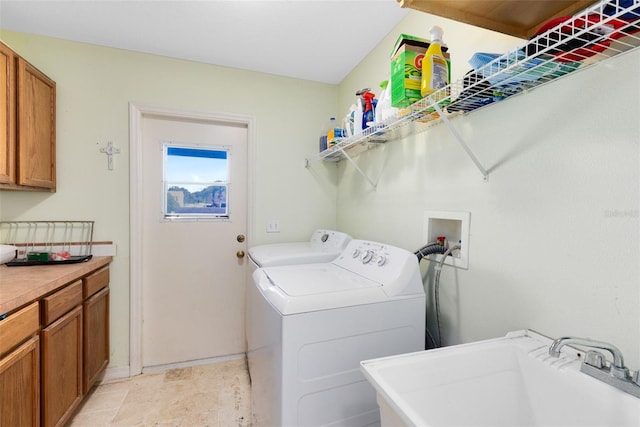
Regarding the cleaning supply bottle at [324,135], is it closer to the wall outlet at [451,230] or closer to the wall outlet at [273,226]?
the wall outlet at [273,226]

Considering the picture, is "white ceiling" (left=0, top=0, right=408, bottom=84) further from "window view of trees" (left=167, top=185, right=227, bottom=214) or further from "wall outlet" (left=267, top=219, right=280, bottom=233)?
"wall outlet" (left=267, top=219, right=280, bottom=233)

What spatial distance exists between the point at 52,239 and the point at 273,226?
1.53 m

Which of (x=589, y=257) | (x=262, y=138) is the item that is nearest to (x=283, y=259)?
(x=262, y=138)

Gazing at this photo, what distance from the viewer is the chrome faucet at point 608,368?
0.68 meters

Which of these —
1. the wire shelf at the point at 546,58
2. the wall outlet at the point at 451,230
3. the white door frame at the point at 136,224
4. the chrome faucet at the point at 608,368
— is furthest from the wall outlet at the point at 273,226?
the chrome faucet at the point at 608,368

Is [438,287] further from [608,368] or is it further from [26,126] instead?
[26,126]

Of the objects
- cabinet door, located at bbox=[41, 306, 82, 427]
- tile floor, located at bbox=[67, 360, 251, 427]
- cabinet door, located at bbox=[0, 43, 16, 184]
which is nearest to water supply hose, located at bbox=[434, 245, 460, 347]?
tile floor, located at bbox=[67, 360, 251, 427]

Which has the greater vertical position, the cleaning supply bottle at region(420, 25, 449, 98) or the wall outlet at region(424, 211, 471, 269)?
the cleaning supply bottle at region(420, 25, 449, 98)

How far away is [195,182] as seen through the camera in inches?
93.1

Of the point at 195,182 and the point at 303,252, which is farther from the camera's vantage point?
the point at 195,182

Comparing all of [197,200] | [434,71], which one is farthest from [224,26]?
[434,71]

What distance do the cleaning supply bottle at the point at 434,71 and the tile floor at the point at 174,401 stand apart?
203 centimetres

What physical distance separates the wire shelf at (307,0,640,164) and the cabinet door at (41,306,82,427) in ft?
6.50

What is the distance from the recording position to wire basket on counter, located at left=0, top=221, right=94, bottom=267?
1884 mm
